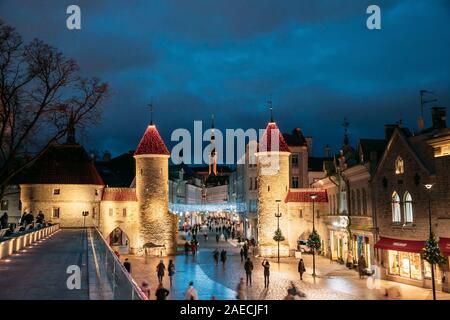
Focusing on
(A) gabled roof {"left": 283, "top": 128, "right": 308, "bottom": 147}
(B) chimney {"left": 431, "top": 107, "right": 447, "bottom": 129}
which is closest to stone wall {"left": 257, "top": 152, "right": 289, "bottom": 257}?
(A) gabled roof {"left": 283, "top": 128, "right": 308, "bottom": 147}

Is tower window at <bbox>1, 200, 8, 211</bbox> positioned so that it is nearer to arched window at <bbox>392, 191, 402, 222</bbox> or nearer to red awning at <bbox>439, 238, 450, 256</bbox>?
arched window at <bbox>392, 191, 402, 222</bbox>

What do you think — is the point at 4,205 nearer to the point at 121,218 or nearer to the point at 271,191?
the point at 121,218

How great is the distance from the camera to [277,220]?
5162cm

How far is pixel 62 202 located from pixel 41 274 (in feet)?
127

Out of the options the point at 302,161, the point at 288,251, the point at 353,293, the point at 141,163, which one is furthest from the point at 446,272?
the point at 302,161

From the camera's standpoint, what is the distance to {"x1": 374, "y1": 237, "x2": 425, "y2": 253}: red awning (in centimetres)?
2823

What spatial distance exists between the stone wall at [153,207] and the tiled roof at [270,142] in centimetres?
1063

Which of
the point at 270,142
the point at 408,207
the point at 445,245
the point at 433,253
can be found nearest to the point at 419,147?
the point at 408,207

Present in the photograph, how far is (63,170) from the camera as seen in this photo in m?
57.6

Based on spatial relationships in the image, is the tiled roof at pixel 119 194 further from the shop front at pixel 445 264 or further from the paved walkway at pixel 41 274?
the shop front at pixel 445 264

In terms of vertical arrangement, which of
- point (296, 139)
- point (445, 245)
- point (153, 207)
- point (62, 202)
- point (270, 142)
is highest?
point (296, 139)

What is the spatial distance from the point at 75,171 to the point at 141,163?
27.9ft

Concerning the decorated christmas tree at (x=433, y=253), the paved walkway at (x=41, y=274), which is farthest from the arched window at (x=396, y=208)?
the paved walkway at (x=41, y=274)
